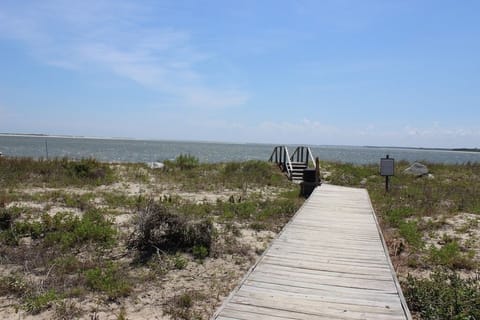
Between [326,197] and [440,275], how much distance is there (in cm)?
579

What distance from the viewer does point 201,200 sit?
1211 centimetres

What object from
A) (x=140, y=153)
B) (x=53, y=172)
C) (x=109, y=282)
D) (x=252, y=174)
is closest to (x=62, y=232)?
(x=109, y=282)

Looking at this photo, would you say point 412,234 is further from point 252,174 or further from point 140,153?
point 140,153

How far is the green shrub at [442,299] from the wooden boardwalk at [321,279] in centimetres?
47

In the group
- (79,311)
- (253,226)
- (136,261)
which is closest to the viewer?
(79,311)

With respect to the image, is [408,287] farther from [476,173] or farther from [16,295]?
[476,173]

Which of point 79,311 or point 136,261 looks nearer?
point 79,311

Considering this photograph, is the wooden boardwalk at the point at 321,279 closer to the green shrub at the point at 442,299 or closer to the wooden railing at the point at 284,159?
the green shrub at the point at 442,299

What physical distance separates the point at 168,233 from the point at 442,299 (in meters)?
4.88

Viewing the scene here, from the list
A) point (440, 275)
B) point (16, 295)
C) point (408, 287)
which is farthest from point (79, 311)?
point (440, 275)

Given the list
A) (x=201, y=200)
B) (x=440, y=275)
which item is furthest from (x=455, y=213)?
(x=201, y=200)

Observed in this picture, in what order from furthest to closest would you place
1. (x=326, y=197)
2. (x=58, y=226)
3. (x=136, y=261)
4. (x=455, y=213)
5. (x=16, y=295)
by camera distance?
(x=326, y=197)
(x=455, y=213)
(x=58, y=226)
(x=136, y=261)
(x=16, y=295)

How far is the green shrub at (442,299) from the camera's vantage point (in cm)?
443

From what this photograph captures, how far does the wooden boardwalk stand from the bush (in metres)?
1.58
